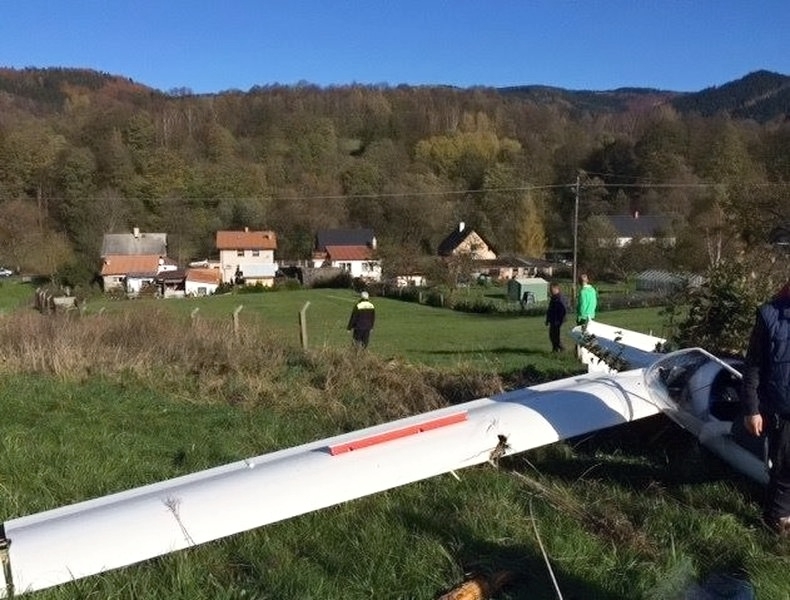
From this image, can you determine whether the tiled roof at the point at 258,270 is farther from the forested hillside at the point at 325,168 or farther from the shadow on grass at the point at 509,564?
the shadow on grass at the point at 509,564

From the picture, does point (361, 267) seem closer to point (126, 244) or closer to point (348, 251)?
point (348, 251)

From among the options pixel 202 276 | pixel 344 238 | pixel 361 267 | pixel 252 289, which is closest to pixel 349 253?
pixel 361 267

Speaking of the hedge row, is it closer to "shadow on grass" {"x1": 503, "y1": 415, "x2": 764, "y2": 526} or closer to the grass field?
the grass field

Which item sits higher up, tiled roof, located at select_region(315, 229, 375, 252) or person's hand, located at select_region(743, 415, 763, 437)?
person's hand, located at select_region(743, 415, 763, 437)

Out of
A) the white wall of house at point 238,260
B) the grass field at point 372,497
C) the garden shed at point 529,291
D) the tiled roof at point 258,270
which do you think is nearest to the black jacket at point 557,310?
the grass field at point 372,497

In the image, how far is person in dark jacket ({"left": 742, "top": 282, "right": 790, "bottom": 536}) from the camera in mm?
4004

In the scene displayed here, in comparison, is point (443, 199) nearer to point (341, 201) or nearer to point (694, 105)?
point (341, 201)

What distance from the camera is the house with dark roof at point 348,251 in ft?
234

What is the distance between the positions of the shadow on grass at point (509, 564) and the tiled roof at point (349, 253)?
6842 centimetres

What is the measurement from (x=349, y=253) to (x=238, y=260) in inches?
412

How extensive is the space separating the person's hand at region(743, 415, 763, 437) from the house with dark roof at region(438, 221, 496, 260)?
64.3 metres

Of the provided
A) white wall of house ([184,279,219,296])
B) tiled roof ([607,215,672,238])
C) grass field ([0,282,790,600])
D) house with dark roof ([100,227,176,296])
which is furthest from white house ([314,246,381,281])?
grass field ([0,282,790,600])

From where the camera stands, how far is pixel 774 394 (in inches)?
160

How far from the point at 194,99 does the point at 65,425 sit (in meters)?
91.9
